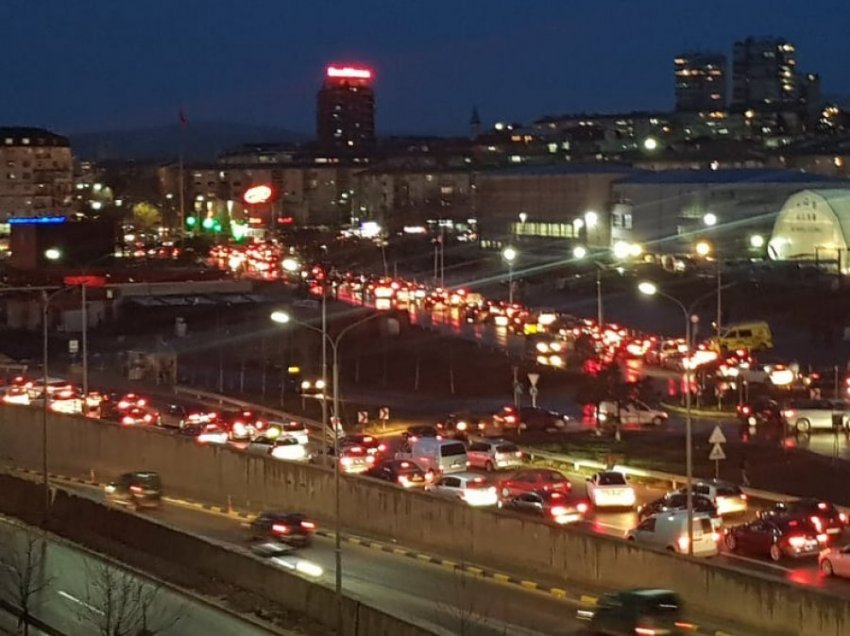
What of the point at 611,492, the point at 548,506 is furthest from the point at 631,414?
the point at 548,506

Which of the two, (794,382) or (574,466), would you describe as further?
(794,382)

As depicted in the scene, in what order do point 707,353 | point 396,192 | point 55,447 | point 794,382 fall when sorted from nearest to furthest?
point 55,447, point 794,382, point 707,353, point 396,192

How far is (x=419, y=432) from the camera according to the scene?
3638 cm

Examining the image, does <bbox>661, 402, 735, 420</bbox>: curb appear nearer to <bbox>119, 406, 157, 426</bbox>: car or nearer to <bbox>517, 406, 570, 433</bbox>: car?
<bbox>517, 406, 570, 433</bbox>: car

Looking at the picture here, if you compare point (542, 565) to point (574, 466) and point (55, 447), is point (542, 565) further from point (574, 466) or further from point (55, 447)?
point (55, 447)

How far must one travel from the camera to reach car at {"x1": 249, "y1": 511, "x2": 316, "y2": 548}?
23.4 metres

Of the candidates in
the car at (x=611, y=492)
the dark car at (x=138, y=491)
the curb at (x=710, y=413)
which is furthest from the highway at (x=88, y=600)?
the curb at (x=710, y=413)

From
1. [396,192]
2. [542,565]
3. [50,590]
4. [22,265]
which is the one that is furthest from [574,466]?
[396,192]

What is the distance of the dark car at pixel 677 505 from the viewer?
2328cm

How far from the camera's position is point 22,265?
80125 mm

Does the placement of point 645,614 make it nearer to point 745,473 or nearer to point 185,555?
point 185,555

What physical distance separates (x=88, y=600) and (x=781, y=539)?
10058 mm


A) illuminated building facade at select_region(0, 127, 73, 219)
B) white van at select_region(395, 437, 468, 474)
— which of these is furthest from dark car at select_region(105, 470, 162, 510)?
illuminated building facade at select_region(0, 127, 73, 219)

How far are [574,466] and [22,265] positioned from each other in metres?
55.3
